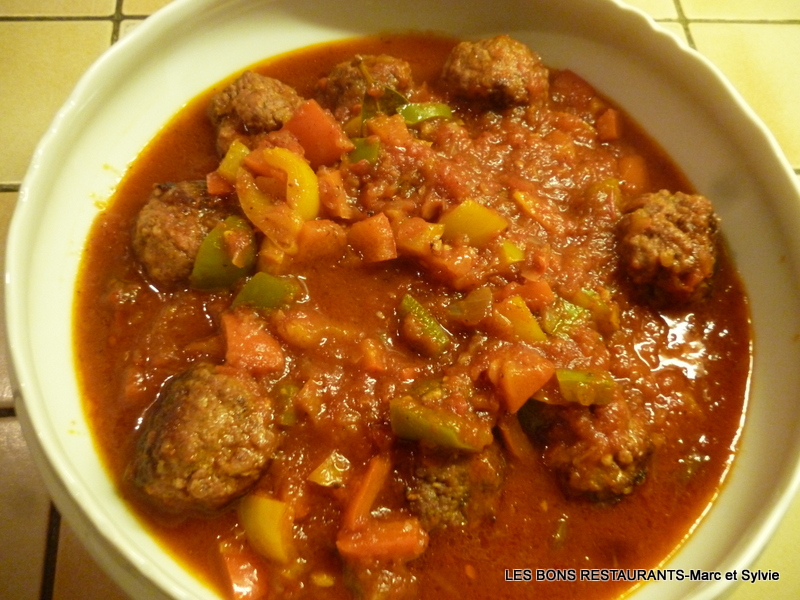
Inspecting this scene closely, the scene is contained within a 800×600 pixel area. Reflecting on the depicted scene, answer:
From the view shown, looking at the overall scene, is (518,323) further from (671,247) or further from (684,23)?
(684,23)

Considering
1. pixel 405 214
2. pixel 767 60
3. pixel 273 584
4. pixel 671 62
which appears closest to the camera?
pixel 273 584

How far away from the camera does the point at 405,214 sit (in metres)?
2.96

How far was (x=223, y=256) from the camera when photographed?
278 centimetres

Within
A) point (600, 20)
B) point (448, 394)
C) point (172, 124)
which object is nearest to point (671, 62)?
point (600, 20)

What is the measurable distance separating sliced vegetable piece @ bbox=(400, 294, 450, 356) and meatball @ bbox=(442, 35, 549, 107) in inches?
53.7

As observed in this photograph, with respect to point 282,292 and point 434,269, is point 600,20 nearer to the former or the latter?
point 434,269

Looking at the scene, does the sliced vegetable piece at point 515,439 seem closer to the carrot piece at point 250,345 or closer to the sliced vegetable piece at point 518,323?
the sliced vegetable piece at point 518,323

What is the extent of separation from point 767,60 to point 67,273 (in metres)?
4.55

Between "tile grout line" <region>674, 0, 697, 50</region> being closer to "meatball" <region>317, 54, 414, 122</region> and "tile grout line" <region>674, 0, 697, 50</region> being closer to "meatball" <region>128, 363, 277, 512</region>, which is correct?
"meatball" <region>317, 54, 414, 122</region>

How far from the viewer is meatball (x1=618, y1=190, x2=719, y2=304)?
2842 millimetres

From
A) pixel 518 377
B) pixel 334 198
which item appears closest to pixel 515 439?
pixel 518 377

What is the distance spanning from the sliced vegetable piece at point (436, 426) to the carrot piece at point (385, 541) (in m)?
0.34

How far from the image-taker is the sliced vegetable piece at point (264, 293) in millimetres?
2760

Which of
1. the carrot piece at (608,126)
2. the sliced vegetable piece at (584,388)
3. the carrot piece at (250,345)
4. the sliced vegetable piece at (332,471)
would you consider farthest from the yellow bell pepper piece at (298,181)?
the carrot piece at (608,126)
